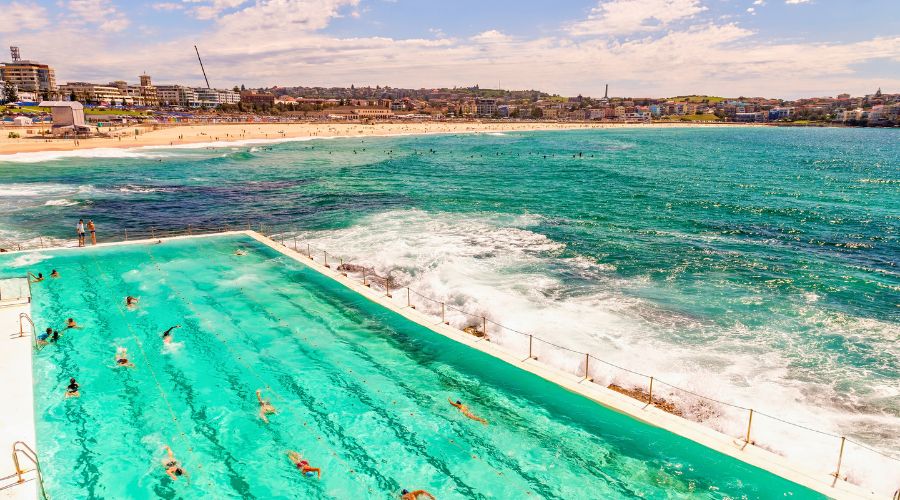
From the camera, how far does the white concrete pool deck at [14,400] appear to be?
462 inches

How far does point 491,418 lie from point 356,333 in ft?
24.9

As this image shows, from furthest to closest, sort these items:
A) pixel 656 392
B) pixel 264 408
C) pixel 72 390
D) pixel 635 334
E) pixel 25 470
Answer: pixel 635 334 → pixel 656 392 → pixel 72 390 → pixel 264 408 → pixel 25 470

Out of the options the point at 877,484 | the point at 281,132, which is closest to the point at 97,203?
the point at 877,484

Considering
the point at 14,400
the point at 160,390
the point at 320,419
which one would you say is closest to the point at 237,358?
the point at 160,390

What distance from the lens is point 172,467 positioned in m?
13.1

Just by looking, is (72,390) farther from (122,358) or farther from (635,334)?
(635,334)

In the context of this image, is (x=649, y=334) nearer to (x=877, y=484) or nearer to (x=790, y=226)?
(x=877, y=484)

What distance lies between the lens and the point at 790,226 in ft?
145

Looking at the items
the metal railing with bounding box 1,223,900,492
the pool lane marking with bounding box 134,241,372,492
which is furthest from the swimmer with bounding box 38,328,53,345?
the metal railing with bounding box 1,223,900,492

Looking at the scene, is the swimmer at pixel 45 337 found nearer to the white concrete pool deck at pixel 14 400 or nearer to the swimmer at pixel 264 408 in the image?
the white concrete pool deck at pixel 14 400

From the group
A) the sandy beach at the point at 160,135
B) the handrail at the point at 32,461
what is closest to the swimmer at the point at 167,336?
the handrail at the point at 32,461

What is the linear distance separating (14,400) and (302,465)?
9111 mm

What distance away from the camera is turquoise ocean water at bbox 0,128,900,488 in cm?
1884

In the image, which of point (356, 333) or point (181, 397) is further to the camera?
point (356, 333)
